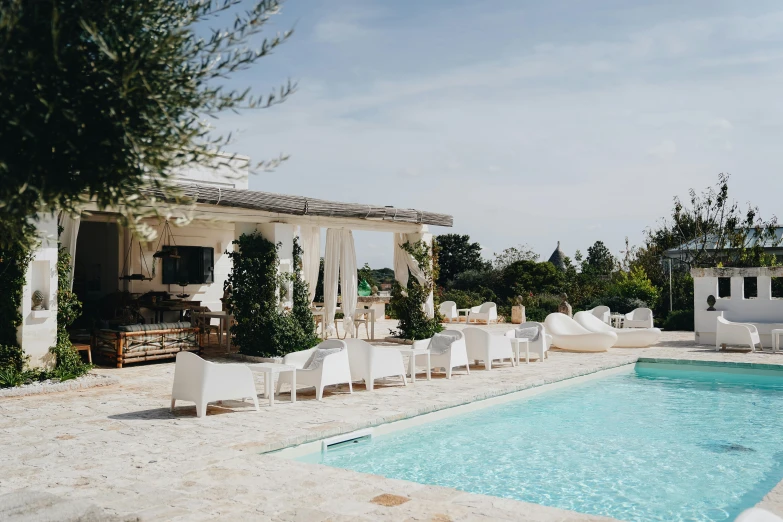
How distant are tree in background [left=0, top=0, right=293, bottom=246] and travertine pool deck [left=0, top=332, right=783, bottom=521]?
91.1 inches

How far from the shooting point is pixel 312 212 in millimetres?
13266

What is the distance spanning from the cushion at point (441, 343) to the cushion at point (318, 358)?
7.52ft

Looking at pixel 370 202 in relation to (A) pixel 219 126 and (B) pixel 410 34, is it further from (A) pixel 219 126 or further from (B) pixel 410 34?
(A) pixel 219 126

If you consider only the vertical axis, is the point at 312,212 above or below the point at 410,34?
below

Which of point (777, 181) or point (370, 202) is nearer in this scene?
point (370, 202)

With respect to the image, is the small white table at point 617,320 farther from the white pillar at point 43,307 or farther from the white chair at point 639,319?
the white pillar at point 43,307

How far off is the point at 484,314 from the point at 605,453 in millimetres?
14969

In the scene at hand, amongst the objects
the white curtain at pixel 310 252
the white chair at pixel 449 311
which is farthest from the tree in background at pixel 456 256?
the white curtain at pixel 310 252

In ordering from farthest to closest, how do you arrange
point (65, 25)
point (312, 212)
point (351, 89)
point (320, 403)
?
point (351, 89), point (312, 212), point (320, 403), point (65, 25)

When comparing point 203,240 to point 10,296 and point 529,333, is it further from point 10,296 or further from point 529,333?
point 529,333

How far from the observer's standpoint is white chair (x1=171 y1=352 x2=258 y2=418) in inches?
308

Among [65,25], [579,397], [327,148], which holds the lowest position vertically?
[579,397]

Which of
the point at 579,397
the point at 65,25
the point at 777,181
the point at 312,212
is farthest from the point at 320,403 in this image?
the point at 777,181

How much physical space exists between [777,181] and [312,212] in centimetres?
2117
